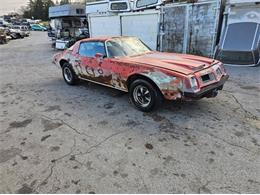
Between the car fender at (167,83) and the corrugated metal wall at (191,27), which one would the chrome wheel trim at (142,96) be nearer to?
the car fender at (167,83)

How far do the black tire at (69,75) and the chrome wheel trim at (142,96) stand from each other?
2450mm

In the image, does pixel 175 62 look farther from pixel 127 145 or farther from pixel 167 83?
pixel 127 145

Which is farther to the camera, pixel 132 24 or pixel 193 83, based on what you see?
pixel 132 24

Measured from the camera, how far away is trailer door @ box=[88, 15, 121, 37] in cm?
1142

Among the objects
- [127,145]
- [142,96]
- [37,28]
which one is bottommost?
[127,145]

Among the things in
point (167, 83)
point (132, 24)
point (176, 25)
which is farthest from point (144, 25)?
point (167, 83)

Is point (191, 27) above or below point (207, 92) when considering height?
above

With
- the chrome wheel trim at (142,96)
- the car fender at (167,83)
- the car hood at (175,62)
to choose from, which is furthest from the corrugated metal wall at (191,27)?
the car fender at (167,83)

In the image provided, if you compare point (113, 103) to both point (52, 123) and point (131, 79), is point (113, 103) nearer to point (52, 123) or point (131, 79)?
point (131, 79)

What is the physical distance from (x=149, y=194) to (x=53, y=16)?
53.7ft

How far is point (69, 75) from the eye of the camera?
604 centimetres

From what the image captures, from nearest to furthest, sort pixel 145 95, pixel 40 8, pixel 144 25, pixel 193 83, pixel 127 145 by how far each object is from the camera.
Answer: pixel 127 145 < pixel 193 83 < pixel 145 95 < pixel 144 25 < pixel 40 8

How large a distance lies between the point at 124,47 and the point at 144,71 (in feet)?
4.04

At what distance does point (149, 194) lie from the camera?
7.00 feet
